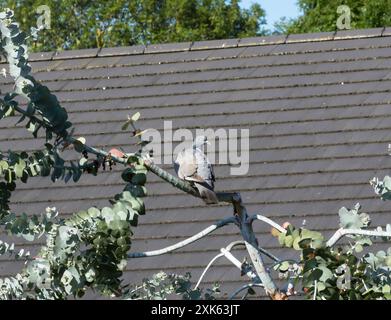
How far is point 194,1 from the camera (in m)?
31.5

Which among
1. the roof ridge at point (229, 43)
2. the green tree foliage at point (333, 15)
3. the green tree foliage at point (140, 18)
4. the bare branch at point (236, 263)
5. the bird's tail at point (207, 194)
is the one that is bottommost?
the bare branch at point (236, 263)

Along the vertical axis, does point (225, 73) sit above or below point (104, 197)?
above

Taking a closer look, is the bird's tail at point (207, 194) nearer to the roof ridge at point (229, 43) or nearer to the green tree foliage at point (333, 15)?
the roof ridge at point (229, 43)

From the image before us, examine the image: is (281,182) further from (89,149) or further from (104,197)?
(89,149)

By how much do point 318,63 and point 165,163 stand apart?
191 cm

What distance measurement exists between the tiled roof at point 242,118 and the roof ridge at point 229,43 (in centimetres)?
1

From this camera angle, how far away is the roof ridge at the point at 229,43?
9680 millimetres

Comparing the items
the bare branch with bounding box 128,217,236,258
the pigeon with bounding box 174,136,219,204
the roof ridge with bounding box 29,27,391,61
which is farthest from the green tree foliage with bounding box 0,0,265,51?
A: the bare branch with bounding box 128,217,236,258

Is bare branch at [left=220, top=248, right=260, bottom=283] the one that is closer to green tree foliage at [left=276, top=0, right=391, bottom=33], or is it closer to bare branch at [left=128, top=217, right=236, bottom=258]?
bare branch at [left=128, top=217, right=236, bottom=258]

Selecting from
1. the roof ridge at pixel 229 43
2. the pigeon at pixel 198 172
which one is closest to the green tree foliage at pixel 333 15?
the roof ridge at pixel 229 43

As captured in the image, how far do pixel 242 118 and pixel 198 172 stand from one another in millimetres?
4820

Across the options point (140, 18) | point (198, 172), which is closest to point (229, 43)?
point (198, 172)

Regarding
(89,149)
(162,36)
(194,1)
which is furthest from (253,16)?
(89,149)

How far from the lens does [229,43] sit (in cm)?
980
